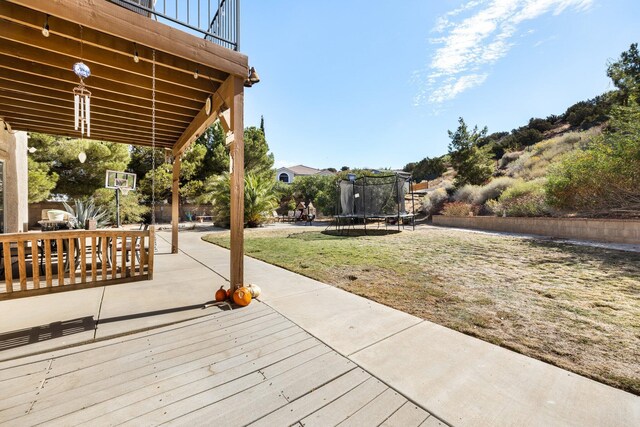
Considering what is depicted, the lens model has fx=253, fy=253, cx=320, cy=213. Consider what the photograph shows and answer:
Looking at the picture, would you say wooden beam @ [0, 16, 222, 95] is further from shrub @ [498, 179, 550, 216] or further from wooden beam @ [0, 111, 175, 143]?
shrub @ [498, 179, 550, 216]

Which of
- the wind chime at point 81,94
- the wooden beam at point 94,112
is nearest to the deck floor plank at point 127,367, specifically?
the wind chime at point 81,94

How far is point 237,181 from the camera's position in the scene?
2.87 metres

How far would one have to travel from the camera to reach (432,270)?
13.6 feet

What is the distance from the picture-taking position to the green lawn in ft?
6.01

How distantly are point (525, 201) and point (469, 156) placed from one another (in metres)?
5.66

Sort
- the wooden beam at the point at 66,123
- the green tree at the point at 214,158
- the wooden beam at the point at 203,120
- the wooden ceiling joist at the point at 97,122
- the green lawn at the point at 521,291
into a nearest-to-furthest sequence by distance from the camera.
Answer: the green lawn at the point at 521,291, the wooden beam at the point at 203,120, the wooden ceiling joist at the point at 97,122, the wooden beam at the point at 66,123, the green tree at the point at 214,158

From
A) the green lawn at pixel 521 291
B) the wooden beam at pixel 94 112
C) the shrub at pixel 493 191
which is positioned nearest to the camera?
the green lawn at pixel 521 291

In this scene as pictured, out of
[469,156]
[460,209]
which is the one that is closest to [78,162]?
[460,209]

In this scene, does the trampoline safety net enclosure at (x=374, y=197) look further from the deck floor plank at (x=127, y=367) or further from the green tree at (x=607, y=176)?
the deck floor plank at (x=127, y=367)

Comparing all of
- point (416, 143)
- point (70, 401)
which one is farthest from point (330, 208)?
point (416, 143)

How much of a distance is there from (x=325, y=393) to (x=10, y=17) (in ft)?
12.7

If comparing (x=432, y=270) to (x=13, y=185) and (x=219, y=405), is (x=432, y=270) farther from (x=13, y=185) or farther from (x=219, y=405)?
(x=13, y=185)

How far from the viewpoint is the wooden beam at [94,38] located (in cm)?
223

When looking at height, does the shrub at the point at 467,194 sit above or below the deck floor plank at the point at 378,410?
above
